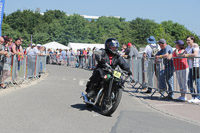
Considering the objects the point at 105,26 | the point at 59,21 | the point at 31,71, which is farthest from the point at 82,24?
the point at 31,71

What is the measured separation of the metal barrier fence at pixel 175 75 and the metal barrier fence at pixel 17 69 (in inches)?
199

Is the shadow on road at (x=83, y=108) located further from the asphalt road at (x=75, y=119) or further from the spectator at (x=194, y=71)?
the spectator at (x=194, y=71)

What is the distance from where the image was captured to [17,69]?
1365cm

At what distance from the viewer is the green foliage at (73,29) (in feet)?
339

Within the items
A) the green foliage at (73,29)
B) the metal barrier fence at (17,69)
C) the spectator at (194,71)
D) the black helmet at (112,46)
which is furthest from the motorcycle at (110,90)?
the green foliage at (73,29)

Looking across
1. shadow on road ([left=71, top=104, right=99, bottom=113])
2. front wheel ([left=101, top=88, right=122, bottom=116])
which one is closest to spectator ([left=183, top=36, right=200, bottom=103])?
shadow on road ([left=71, top=104, right=99, bottom=113])

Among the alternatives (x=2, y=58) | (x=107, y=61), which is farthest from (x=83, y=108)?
(x=2, y=58)

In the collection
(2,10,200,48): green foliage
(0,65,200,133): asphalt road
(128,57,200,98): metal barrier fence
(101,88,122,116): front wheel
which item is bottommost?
(0,65,200,133): asphalt road

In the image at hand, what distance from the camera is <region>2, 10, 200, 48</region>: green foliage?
103 m

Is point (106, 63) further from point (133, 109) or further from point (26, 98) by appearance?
point (26, 98)

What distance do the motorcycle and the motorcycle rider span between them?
155 mm

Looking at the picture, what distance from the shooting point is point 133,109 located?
9047 mm

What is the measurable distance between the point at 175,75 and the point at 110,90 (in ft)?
12.7

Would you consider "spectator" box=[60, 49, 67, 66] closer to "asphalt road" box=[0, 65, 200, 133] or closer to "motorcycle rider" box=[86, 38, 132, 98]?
"asphalt road" box=[0, 65, 200, 133]
